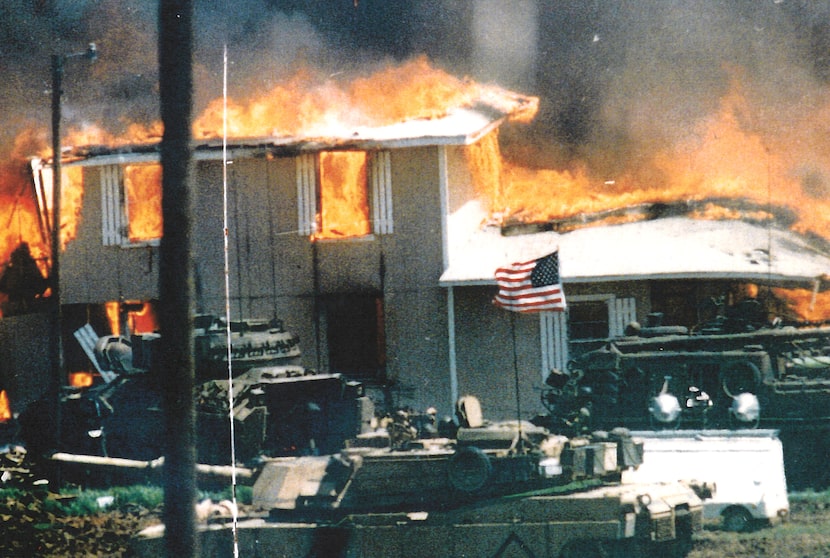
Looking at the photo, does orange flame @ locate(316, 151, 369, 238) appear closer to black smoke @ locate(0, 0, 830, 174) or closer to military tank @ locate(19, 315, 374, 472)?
black smoke @ locate(0, 0, 830, 174)

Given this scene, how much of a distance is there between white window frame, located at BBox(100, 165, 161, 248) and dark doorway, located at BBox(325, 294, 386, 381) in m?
2.97

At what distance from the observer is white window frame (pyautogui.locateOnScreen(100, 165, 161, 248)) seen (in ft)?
49.0

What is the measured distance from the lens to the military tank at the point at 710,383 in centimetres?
1268

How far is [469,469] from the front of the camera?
10.7 metres

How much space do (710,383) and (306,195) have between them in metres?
6.36

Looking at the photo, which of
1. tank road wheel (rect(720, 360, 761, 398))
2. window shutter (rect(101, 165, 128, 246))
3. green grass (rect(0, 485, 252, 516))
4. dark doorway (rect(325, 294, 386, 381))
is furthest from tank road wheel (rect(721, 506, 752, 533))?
window shutter (rect(101, 165, 128, 246))

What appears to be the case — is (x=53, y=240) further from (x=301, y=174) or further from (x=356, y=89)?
(x=356, y=89)

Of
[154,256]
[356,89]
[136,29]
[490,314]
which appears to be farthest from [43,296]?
[490,314]

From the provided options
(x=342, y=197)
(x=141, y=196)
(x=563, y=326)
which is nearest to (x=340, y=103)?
(x=342, y=197)

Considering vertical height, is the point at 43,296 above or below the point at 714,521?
above

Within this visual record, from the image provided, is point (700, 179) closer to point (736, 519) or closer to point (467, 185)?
point (467, 185)

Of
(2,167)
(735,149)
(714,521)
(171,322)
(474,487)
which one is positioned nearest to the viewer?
(171,322)

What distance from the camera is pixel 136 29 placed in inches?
589

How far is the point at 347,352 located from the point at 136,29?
587 cm
